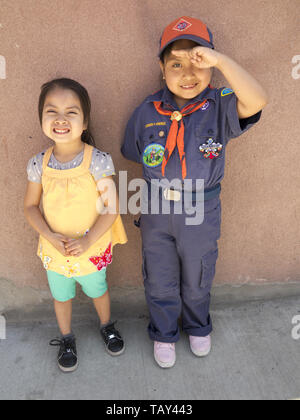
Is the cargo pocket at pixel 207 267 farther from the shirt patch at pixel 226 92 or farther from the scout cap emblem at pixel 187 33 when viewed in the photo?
the scout cap emblem at pixel 187 33

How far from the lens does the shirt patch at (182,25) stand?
154cm

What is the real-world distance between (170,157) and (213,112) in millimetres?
278

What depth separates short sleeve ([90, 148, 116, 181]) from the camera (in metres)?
1.69

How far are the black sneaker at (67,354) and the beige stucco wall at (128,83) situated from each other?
39 cm

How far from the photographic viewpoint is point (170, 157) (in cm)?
167

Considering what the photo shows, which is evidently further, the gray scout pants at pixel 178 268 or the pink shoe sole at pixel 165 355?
the pink shoe sole at pixel 165 355

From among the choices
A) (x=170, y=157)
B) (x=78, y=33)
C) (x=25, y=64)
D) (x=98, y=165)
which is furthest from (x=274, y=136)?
(x=25, y=64)

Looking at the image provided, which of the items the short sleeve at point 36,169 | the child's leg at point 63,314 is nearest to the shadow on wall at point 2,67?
the short sleeve at point 36,169

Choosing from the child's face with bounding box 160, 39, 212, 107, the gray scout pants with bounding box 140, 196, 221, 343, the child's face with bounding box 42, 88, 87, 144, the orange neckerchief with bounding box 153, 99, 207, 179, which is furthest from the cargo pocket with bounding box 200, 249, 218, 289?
the child's face with bounding box 42, 88, 87, 144

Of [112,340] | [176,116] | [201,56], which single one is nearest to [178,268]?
[112,340]

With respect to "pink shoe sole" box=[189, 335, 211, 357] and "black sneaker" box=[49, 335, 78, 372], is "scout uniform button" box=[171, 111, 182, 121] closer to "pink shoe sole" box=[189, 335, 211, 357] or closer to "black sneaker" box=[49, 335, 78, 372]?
"pink shoe sole" box=[189, 335, 211, 357]

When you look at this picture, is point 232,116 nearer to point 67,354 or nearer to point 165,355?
point 165,355

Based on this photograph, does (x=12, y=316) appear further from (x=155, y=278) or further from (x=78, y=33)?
(x=78, y=33)

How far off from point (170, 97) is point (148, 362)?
1.36 meters
